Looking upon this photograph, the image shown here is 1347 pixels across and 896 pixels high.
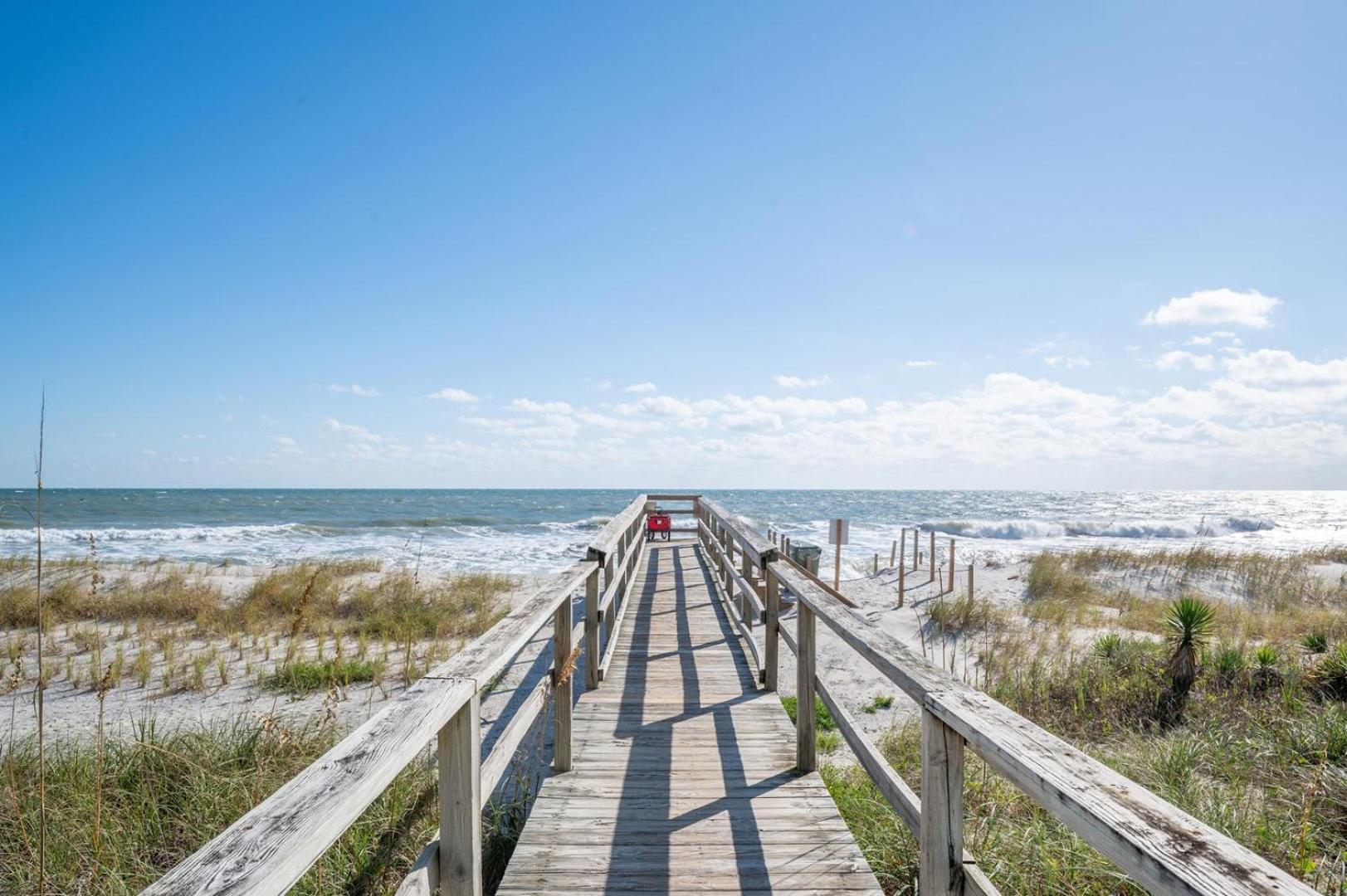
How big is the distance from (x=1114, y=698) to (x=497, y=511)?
41.0m

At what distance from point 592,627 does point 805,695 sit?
5.86 feet

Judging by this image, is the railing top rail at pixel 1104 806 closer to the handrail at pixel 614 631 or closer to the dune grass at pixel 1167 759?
the dune grass at pixel 1167 759

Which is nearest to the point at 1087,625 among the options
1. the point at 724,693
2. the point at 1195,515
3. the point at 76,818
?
the point at 724,693

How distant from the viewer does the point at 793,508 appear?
51.6 metres

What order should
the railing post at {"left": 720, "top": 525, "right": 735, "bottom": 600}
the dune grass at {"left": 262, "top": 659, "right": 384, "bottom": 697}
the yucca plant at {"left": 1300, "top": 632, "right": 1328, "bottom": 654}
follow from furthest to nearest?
the railing post at {"left": 720, "top": 525, "right": 735, "bottom": 600} → the dune grass at {"left": 262, "top": 659, "right": 384, "bottom": 697} → the yucca plant at {"left": 1300, "top": 632, "right": 1328, "bottom": 654}

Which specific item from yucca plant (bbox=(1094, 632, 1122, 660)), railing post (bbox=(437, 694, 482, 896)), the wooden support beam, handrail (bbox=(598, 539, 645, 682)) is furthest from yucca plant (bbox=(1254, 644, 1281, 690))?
railing post (bbox=(437, 694, 482, 896))

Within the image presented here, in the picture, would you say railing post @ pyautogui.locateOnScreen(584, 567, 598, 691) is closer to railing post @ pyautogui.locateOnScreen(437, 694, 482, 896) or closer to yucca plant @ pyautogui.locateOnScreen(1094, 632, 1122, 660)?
railing post @ pyautogui.locateOnScreen(437, 694, 482, 896)

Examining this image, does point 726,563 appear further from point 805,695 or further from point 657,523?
point 657,523

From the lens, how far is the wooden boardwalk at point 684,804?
2660mm

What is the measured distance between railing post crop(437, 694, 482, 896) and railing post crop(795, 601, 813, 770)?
1.99 meters

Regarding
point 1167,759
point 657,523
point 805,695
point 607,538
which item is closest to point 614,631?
point 607,538

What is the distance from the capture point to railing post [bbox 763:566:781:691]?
4.53 metres

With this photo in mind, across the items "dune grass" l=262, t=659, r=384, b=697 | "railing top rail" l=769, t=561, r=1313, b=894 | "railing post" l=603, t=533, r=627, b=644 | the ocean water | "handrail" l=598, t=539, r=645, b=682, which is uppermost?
"railing top rail" l=769, t=561, r=1313, b=894

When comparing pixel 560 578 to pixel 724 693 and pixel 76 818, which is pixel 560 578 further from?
pixel 76 818
